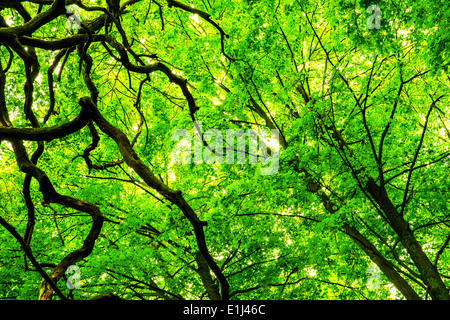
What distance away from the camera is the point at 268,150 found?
9.66 metres

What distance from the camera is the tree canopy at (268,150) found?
6.46 metres

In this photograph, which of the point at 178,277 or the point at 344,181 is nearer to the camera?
the point at 344,181

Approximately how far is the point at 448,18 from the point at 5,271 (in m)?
11.6

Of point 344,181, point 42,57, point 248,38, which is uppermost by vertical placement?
point 42,57

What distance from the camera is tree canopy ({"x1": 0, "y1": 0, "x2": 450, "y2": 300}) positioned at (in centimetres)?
646

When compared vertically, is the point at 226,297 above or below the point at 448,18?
below

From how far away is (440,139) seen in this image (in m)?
10.2

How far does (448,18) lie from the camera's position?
4.72 m

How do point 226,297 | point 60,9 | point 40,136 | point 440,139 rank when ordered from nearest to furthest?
point 40,136 → point 226,297 → point 60,9 → point 440,139

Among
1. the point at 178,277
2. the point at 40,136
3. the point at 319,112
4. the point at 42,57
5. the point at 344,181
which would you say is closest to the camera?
the point at 40,136

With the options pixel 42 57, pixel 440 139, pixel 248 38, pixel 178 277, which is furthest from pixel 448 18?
pixel 178 277

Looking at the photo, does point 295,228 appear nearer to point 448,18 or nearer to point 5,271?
point 448,18

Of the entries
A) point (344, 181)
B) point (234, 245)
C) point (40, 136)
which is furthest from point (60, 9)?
point (234, 245)

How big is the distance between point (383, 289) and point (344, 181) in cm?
569
